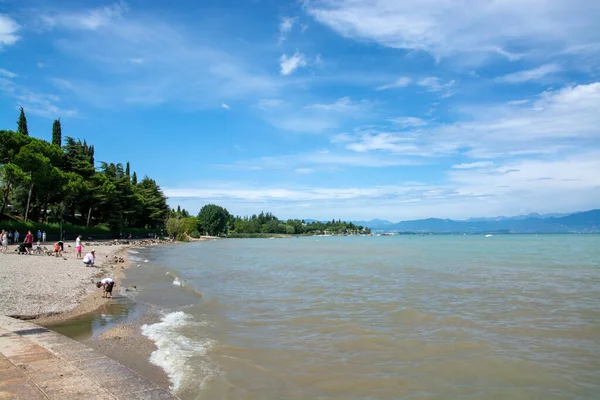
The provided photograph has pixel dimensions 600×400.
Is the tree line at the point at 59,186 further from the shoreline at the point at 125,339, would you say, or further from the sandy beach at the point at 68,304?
the shoreline at the point at 125,339

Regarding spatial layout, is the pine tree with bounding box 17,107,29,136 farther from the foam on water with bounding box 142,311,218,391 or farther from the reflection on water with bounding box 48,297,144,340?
the foam on water with bounding box 142,311,218,391

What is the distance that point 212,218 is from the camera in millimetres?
168625

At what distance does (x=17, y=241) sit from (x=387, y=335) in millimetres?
44966

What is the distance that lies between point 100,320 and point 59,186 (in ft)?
A: 158

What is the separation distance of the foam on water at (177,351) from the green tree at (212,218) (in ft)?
521

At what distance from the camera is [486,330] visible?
41.8 feet

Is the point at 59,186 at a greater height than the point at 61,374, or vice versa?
the point at 59,186

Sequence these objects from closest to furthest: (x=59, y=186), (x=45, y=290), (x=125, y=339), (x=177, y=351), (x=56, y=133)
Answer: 1. (x=177, y=351)
2. (x=125, y=339)
3. (x=45, y=290)
4. (x=59, y=186)
5. (x=56, y=133)

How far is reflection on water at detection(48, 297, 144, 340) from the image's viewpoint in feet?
36.8

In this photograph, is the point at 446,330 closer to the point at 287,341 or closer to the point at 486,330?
the point at 486,330

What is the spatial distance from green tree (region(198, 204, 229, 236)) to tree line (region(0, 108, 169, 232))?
67551 mm

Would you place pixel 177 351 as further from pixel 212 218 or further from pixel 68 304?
pixel 212 218

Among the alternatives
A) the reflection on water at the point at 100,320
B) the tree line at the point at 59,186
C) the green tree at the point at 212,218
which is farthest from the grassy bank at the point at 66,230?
the green tree at the point at 212,218

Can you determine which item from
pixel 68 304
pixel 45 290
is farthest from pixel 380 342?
pixel 45 290
